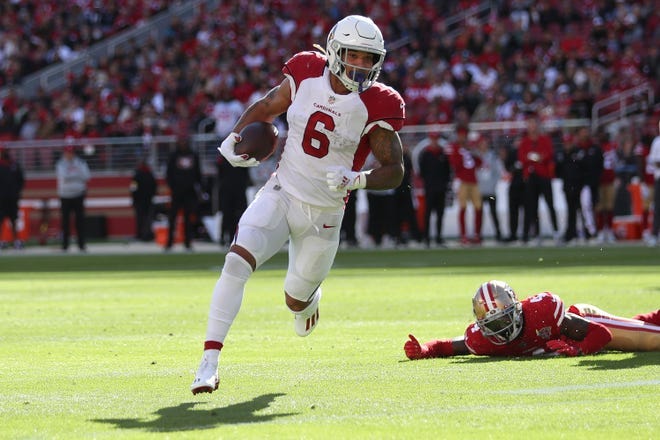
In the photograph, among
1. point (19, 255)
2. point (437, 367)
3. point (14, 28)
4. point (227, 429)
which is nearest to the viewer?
point (227, 429)

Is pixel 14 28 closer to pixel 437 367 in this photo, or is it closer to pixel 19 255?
pixel 19 255

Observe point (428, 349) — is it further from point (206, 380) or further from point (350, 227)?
point (350, 227)

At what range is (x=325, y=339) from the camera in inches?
362

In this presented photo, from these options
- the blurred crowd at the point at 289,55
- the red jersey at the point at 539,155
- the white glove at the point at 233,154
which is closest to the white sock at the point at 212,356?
the white glove at the point at 233,154

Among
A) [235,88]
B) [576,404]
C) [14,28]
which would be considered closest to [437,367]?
[576,404]

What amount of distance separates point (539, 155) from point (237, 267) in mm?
15091

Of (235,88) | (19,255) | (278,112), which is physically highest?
(235,88)

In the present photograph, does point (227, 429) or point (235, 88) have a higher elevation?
point (235, 88)

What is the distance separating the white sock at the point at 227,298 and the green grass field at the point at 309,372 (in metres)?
0.32

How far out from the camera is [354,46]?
23.7 ft

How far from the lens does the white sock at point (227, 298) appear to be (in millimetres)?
6668

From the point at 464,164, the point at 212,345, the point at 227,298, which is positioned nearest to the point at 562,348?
the point at 227,298

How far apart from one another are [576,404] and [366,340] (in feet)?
11.0

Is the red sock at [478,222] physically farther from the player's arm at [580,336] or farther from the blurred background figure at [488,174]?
the player's arm at [580,336]
